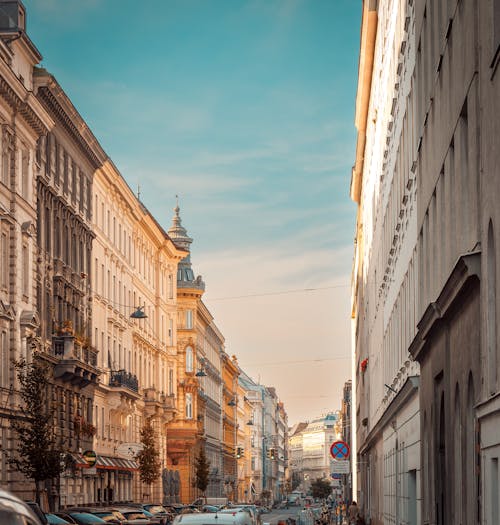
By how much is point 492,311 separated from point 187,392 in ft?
313

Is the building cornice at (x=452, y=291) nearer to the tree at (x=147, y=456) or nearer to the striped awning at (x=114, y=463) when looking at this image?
the striped awning at (x=114, y=463)

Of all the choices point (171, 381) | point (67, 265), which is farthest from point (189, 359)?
point (67, 265)

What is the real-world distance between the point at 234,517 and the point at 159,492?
7218cm

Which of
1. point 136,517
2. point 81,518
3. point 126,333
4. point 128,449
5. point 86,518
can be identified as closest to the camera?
point 81,518

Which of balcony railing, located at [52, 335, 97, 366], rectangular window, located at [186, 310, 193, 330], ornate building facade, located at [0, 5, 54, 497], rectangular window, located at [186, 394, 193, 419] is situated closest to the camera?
ornate building facade, located at [0, 5, 54, 497]

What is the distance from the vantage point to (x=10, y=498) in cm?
928

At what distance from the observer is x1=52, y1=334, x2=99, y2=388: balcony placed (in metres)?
57.2

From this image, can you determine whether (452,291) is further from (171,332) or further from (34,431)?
(171,332)

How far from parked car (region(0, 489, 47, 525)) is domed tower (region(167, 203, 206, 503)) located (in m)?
92.6

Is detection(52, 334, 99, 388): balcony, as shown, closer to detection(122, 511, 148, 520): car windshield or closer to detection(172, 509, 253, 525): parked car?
detection(122, 511, 148, 520): car windshield

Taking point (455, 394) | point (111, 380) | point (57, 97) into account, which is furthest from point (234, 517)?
point (111, 380)

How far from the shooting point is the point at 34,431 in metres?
48.0

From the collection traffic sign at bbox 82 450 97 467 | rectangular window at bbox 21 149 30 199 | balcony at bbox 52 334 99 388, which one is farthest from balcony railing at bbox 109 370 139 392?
rectangular window at bbox 21 149 30 199

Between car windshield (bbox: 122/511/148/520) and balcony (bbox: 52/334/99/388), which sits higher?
balcony (bbox: 52/334/99/388)
